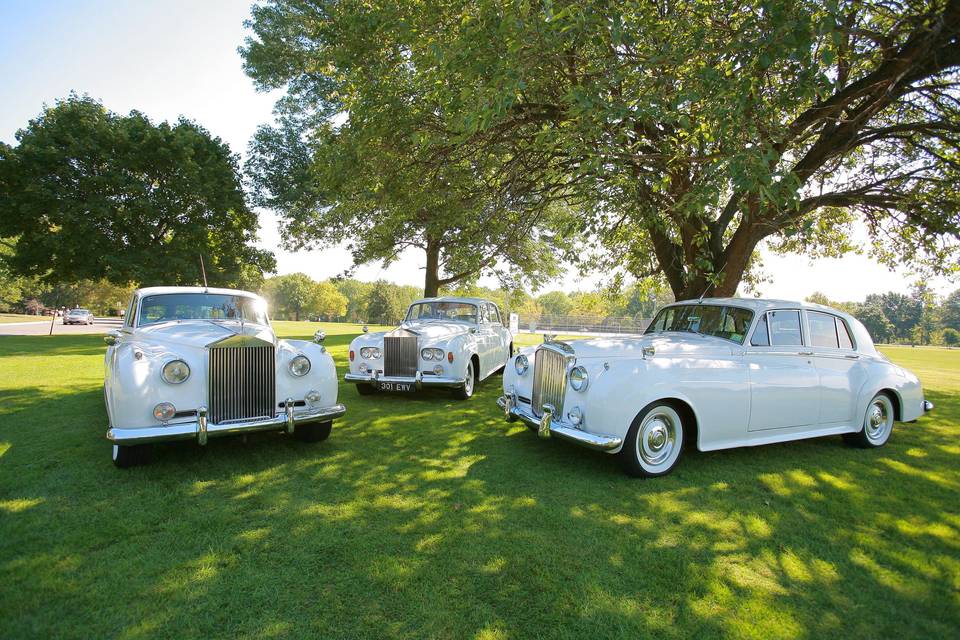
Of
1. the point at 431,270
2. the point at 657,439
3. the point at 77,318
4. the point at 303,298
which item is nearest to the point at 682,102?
the point at 657,439

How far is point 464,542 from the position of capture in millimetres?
3248

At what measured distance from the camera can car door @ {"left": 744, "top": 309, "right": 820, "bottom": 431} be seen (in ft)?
16.3

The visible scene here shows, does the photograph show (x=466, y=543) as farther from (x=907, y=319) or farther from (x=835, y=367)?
(x=907, y=319)

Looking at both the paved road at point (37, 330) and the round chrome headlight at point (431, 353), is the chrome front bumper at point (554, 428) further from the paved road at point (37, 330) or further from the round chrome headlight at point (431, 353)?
the paved road at point (37, 330)

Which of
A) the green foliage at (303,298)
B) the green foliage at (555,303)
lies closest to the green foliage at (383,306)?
the green foliage at (303,298)

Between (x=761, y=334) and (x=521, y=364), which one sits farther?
(x=521, y=364)

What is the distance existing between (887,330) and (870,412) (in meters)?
108

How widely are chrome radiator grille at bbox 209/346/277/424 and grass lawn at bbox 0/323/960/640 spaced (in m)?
0.55

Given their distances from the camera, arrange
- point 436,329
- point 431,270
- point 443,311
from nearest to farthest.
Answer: point 436,329
point 443,311
point 431,270

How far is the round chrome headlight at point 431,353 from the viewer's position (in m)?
8.01

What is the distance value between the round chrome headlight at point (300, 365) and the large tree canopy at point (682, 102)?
10.5 ft

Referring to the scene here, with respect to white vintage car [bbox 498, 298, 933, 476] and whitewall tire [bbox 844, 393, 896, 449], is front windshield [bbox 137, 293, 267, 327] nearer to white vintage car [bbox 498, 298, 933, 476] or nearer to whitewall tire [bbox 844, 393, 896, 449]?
white vintage car [bbox 498, 298, 933, 476]

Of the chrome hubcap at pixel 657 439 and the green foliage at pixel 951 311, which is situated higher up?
the green foliage at pixel 951 311

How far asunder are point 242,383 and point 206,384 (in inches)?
12.6
